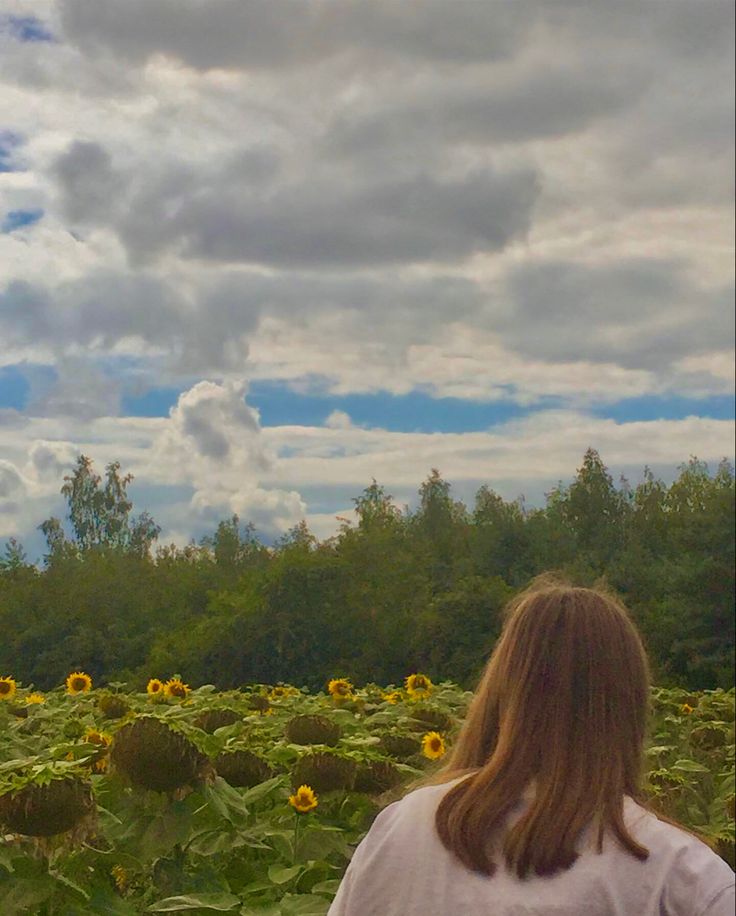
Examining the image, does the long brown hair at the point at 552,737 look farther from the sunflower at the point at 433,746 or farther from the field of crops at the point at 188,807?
the sunflower at the point at 433,746

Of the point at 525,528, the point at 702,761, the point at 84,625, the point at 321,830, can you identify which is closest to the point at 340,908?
the point at 321,830

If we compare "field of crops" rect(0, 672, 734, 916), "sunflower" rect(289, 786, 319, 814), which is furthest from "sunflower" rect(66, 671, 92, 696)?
"sunflower" rect(289, 786, 319, 814)

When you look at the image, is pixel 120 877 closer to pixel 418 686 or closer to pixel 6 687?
pixel 6 687

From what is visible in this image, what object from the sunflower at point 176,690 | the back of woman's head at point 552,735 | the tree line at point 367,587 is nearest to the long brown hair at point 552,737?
the back of woman's head at point 552,735

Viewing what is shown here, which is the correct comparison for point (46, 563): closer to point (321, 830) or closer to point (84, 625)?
point (84, 625)

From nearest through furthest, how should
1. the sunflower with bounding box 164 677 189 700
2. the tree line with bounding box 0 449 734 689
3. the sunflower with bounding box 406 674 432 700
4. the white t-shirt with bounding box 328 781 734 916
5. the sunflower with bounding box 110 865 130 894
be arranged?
the white t-shirt with bounding box 328 781 734 916
the sunflower with bounding box 110 865 130 894
the sunflower with bounding box 164 677 189 700
the sunflower with bounding box 406 674 432 700
the tree line with bounding box 0 449 734 689

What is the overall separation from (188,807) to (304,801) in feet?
1.10

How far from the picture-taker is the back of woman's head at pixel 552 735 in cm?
213

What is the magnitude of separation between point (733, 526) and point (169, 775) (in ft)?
103


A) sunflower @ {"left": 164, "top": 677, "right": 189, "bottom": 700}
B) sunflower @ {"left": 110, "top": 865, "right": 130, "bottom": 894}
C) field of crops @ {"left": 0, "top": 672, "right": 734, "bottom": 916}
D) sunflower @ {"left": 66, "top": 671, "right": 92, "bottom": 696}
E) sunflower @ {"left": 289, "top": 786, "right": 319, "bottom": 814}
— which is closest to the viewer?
field of crops @ {"left": 0, "top": 672, "right": 734, "bottom": 916}

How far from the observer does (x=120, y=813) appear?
3.32 metres

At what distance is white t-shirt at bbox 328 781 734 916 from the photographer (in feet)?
6.83

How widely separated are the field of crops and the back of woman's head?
104 cm

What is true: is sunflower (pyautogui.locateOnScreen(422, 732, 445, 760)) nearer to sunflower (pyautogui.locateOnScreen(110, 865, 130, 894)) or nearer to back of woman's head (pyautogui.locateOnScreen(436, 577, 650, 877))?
sunflower (pyautogui.locateOnScreen(110, 865, 130, 894))
